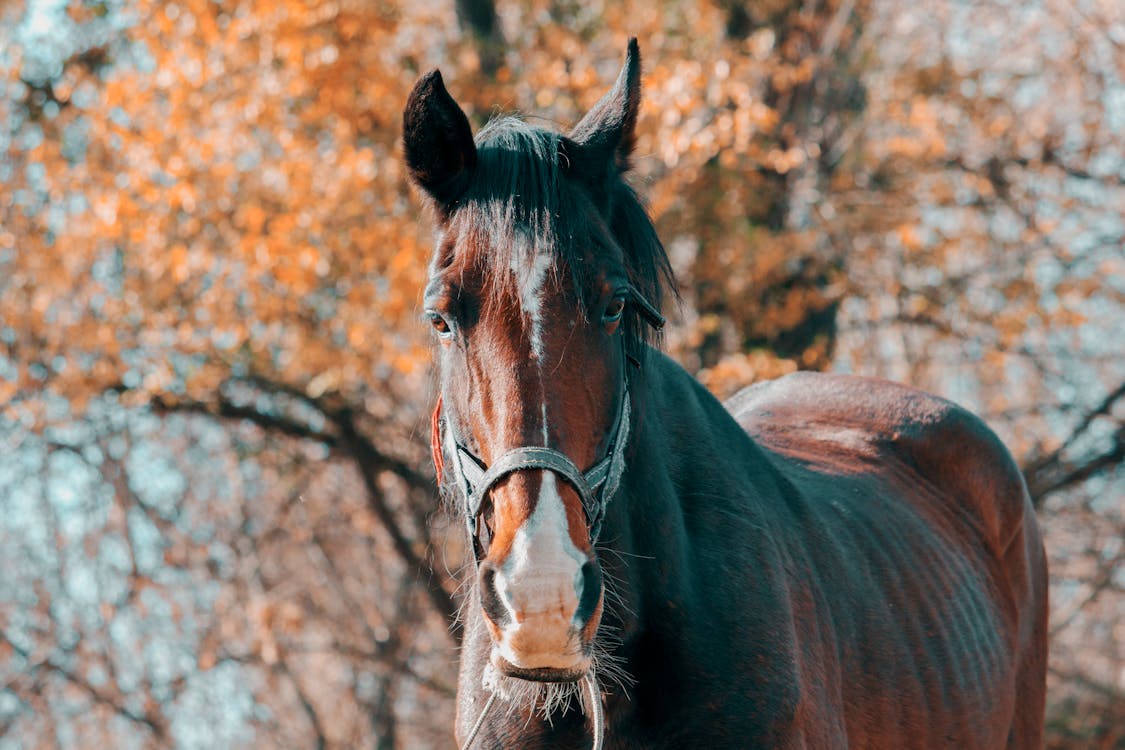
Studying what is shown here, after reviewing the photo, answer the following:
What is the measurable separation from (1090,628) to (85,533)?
9.21 m

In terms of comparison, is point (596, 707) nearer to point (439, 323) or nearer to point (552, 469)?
point (552, 469)

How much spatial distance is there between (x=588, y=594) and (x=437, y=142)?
3.69 ft

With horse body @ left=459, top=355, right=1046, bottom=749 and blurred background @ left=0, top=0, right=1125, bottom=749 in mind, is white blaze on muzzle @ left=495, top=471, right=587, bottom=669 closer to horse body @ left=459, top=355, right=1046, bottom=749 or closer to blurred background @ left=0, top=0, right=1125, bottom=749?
horse body @ left=459, top=355, right=1046, bottom=749

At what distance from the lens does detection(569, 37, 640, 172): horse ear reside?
8.97ft

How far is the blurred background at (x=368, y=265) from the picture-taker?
775cm

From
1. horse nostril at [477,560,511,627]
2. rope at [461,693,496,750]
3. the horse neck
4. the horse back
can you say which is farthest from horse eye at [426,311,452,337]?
the horse back

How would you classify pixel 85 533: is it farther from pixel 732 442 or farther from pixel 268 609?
pixel 732 442

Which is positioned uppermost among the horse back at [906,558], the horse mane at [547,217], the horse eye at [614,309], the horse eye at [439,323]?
the horse mane at [547,217]

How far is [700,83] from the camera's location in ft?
23.7

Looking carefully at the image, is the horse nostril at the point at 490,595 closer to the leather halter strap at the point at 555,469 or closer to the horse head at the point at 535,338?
the horse head at the point at 535,338

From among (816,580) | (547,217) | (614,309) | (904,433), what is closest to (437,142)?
(547,217)

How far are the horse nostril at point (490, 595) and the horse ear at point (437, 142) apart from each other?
3.06 feet

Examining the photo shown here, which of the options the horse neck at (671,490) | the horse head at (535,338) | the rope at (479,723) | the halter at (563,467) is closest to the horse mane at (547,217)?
the horse head at (535,338)

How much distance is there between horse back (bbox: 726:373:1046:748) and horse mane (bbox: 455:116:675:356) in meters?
0.95
